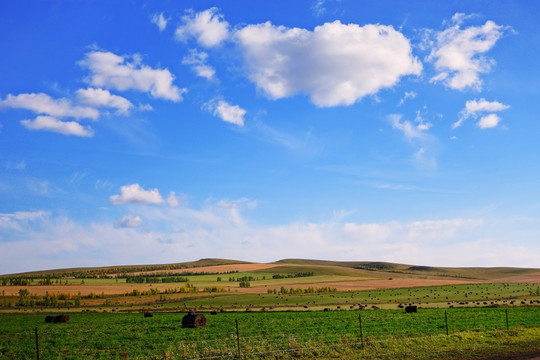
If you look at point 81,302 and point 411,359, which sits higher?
point 411,359

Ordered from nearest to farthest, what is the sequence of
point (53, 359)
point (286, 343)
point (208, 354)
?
1. point (208, 354)
2. point (53, 359)
3. point (286, 343)

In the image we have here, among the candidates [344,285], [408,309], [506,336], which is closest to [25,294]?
[344,285]

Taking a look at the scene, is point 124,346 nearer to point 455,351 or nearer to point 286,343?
point 286,343

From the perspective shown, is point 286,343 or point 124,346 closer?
point 286,343

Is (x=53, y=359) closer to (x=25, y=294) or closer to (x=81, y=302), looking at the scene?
(x=81, y=302)

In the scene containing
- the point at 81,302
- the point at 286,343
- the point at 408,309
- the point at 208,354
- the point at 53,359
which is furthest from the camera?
the point at 81,302

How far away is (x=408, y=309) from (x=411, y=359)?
4231cm

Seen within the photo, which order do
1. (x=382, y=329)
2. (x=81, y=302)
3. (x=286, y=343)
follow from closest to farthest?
(x=286, y=343) < (x=382, y=329) < (x=81, y=302)

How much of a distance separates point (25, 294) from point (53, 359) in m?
114

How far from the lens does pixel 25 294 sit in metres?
123

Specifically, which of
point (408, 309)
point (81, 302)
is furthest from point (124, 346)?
point (81, 302)

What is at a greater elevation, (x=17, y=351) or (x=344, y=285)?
(x=17, y=351)

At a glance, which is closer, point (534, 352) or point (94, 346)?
point (534, 352)

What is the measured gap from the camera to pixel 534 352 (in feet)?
71.1
